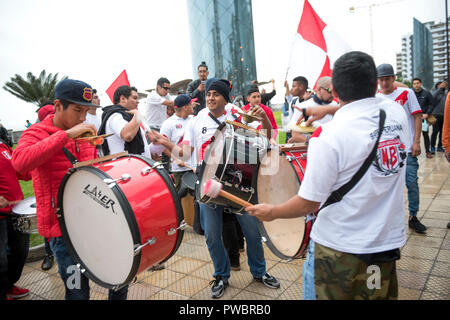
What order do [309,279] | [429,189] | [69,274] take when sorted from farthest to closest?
[429,189], [69,274], [309,279]

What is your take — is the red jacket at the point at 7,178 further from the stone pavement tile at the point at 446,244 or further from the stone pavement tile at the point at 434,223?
the stone pavement tile at the point at 434,223

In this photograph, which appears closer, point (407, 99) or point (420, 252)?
point (420, 252)

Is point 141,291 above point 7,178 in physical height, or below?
below

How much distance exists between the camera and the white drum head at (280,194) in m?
2.56

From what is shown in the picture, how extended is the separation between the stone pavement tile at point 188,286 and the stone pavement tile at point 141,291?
6.9 inches

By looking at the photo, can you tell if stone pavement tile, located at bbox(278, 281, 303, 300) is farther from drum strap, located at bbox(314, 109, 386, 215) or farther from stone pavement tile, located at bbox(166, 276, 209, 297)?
drum strap, located at bbox(314, 109, 386, 215)

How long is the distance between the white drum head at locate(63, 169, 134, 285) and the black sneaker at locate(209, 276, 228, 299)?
1.16m

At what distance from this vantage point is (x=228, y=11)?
33.0 m

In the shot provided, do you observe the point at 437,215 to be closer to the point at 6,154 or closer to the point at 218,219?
the point at 218,219

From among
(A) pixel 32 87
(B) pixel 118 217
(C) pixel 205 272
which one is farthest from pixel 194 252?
(A) pixel 32 87

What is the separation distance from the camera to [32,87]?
33.9 metres

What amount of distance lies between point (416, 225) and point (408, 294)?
5.60 ft

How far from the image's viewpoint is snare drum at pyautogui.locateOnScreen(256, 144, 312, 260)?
2.52 metres
